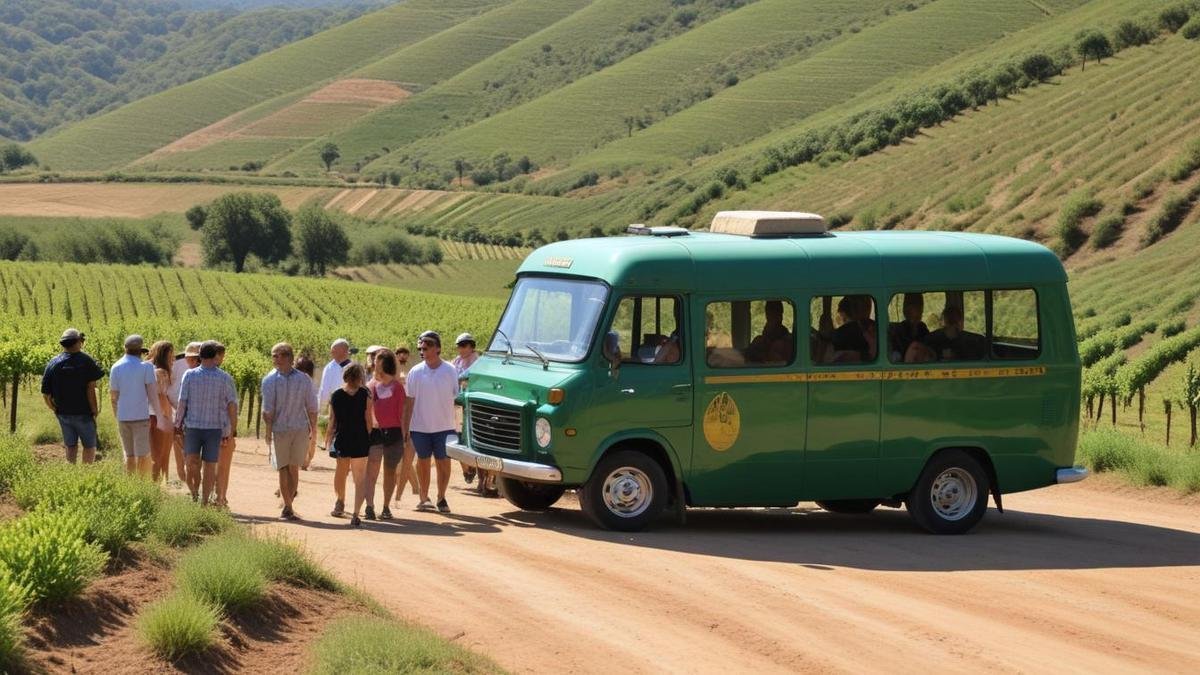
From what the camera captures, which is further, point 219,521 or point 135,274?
point 135,274

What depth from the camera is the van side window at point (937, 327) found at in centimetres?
1556

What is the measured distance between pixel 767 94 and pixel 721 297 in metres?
146

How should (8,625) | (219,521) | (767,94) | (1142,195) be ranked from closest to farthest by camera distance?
(8,625)
(219,521)
(1142,195)
(767,94)

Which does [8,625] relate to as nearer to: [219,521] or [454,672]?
[454,672]

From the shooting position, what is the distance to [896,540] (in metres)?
15.4

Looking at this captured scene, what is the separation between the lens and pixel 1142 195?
58250 millimetres

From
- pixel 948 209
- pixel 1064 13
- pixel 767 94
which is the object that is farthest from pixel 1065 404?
pixel 767 94

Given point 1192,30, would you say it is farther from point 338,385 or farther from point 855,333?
point 338,385

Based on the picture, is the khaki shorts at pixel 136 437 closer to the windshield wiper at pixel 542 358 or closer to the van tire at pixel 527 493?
the van tire at pixel 527 493

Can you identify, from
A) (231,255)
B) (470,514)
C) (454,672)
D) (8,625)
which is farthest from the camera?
(231,255)

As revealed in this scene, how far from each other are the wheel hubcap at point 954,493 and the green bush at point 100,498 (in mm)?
7616

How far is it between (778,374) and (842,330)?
0.81 meters

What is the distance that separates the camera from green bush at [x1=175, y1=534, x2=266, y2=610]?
32.8ft

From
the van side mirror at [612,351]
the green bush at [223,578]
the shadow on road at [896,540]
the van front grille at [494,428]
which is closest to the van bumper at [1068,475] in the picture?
the shadow on road at [896,540]
